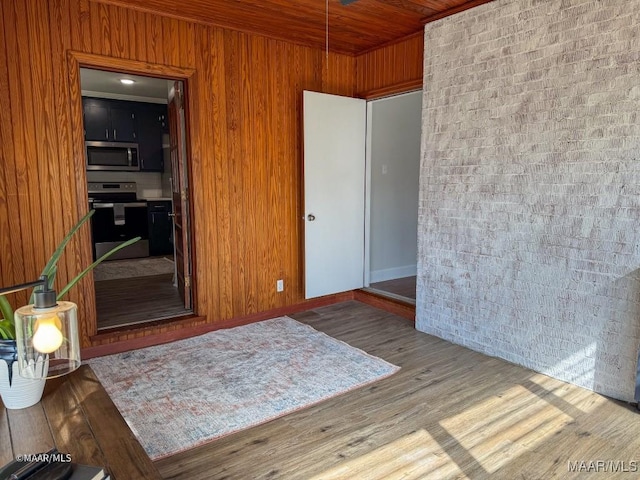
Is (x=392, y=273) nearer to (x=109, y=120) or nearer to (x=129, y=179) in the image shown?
(x=129, y=179)

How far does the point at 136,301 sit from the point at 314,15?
123 inches

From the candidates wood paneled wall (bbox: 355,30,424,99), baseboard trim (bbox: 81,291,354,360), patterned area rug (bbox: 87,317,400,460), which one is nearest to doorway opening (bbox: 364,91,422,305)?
wood paneled wall (bbox: 355,30,424,99)

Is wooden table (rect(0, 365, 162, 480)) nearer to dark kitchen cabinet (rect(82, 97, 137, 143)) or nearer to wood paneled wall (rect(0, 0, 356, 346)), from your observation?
wood paneled wall (rect(0, 0, 356, 346))

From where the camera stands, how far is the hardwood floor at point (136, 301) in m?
3.78

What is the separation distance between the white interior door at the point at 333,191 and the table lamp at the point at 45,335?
2916mm

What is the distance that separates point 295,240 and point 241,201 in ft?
2.29

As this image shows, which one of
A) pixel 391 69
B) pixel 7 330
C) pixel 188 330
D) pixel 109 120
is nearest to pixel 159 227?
pixel 109 120

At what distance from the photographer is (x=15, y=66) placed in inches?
110

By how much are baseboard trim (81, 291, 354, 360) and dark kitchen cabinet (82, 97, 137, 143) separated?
4.05 m

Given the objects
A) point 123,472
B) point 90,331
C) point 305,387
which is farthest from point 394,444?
point 90,331

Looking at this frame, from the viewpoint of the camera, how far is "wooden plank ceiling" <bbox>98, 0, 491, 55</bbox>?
123 inches

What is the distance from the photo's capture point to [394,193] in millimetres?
5246

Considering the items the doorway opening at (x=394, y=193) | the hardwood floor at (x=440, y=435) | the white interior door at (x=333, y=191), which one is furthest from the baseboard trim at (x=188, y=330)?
the hardwood floor at (x=440, y=435)

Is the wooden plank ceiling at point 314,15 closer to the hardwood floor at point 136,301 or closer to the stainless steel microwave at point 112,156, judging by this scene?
the hardwood floor at point 136,301
